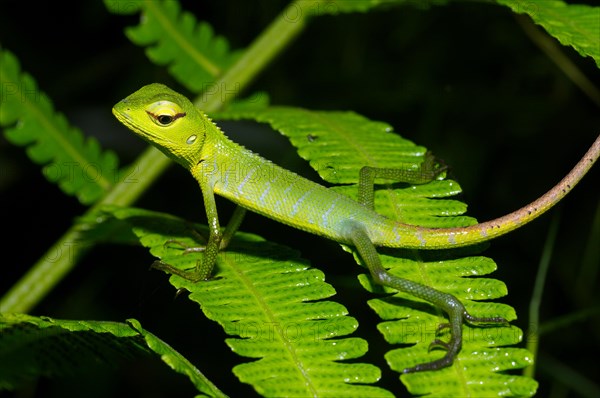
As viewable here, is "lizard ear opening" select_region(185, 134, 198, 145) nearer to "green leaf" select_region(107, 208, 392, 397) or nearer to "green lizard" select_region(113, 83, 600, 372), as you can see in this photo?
"green lizard" select_region(113, 83, 600, 372)

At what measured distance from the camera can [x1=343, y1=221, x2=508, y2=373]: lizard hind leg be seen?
267 centimetres

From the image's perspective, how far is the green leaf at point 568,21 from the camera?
3.29m

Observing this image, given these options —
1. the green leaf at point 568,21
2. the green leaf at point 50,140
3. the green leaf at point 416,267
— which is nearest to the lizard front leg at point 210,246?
the green leaf at point 416,267

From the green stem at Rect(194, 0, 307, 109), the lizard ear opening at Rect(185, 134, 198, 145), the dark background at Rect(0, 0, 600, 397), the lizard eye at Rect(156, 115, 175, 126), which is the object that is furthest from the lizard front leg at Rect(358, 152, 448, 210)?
the dark background at Rect(0, 0, 600, 397)

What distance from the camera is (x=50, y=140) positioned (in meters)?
4.57

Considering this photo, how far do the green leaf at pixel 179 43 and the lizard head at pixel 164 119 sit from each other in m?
1.06

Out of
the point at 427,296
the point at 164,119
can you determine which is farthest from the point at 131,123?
the point at 427,296

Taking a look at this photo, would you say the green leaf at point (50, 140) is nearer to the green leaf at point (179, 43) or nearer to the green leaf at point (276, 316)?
the green leaf at point (179, 43)

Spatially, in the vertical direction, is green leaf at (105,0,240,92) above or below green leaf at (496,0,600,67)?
below

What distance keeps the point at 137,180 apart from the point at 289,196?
→ 4.53 feet

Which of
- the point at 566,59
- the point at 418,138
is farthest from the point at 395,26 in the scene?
the point at 566,59

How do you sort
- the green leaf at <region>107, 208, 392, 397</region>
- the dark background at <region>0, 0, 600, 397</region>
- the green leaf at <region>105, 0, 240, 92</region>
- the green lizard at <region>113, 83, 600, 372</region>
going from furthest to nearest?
the dark background at <region>0, 0, 600, 397</region>
the green leaf at <region>105, 0, 240, 92</region>
the green lizard at <region>113, 83, 600, 372</region>
the green leaf at <region>107, 208, 392, 397</region>

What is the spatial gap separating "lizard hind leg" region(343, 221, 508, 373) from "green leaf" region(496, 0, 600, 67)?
1286 millimetres

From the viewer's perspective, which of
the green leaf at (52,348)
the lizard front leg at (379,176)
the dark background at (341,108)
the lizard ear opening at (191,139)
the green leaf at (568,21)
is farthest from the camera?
the dark background at (341,108)
